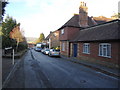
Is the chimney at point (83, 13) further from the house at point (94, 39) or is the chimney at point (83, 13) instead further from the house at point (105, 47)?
the house at point (105, 47)

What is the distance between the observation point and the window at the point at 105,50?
12081mm

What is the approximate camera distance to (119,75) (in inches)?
331

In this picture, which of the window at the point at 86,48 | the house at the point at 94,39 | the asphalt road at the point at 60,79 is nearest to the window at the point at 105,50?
the house at the point at 94,39

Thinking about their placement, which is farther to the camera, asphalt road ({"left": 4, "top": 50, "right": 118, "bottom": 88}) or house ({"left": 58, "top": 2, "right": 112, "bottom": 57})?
house ({"left": 58, "top": 2, "right": 112, "bottom": 57})

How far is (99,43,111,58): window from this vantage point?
1208 centimetres

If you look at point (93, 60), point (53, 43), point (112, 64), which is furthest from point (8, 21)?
point (112, 64)

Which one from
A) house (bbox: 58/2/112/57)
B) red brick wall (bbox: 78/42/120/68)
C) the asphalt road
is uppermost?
house (bbox: 58/2/112/57)

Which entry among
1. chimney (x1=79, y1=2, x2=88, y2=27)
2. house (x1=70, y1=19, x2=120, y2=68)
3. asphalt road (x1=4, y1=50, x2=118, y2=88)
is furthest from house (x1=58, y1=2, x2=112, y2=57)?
asphalt road (x1=4, y1=50, x2=118, y2=88)

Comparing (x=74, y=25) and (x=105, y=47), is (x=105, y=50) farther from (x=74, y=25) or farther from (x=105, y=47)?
(x=74, y=25)

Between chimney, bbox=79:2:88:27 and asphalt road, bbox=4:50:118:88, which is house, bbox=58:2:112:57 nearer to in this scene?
chimney, bbox=79:2:88:27

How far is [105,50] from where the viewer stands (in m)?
12.6

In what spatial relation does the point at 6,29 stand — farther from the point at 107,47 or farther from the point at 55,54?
the point at 107,47

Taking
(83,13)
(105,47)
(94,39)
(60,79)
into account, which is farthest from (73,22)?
(60,79)

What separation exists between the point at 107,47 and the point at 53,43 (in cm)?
3716
